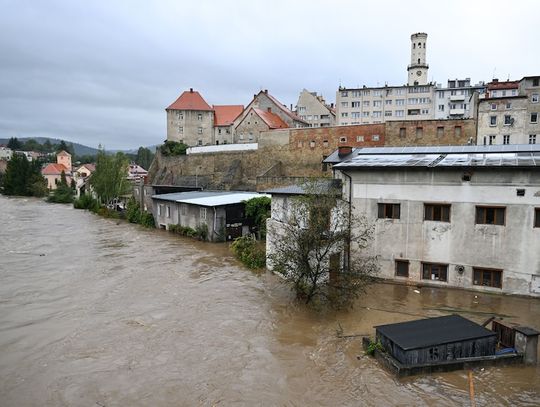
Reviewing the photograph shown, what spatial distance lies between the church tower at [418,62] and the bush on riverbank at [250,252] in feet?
171

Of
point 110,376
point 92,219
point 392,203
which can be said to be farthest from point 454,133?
point 92,219

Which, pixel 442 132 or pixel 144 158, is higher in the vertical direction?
pixel 144 158

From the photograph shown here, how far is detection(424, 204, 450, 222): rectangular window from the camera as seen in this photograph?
50.3 ft

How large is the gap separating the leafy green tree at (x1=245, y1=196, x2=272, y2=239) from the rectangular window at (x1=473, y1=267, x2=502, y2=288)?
552 inches

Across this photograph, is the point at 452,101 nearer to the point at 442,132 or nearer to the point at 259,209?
the point at 442,132

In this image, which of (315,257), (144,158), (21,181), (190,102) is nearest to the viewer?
(315,257)

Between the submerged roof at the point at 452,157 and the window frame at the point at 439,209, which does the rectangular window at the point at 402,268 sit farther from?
the submerged roof at the point at 452,157

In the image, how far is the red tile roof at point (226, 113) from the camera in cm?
5703

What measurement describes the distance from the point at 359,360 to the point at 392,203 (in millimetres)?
7766

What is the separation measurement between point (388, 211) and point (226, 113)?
150 ft

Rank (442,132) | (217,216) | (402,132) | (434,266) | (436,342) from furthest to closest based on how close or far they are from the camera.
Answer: (402,132)
(442,132)
(217,216)
(434,266)
(436,342)

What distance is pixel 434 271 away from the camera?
51.6 feet

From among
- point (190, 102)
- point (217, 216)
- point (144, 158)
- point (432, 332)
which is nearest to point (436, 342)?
point (432, 332)

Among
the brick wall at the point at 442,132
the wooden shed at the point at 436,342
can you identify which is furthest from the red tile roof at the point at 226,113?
the wooden shed at the point at 436,342
